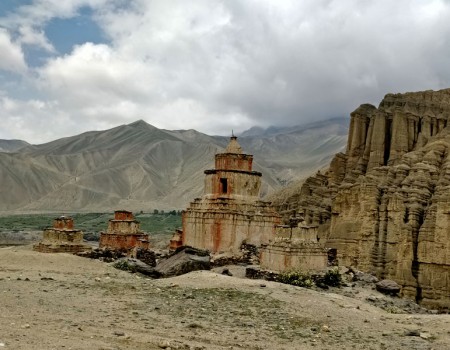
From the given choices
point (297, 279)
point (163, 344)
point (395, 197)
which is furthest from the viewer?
point (395, 197)

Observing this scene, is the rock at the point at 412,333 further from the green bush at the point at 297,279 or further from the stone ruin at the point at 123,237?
the stone ruin at the point at 123,237

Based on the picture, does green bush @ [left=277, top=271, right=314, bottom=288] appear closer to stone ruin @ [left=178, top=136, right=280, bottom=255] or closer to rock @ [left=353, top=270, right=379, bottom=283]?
rock @ [left=353, top=270, right=379, bottom=283]

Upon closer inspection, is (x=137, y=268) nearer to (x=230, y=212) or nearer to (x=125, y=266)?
(x=125, y=266)

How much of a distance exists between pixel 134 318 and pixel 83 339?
3.08 meters

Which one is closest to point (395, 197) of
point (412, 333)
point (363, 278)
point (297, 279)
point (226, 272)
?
point (363, 278)

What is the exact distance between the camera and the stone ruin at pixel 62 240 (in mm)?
31812

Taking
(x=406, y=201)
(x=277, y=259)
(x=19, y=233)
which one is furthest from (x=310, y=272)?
(x=19, y=233)

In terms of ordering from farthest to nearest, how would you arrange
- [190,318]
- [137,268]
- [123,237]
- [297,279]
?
[123,237] → [137,268] → [297,279] → [190,318]

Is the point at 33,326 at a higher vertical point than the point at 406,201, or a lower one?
lower

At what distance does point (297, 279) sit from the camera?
24234mm

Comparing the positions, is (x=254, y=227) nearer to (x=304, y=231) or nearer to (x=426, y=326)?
(x=304, y=231)

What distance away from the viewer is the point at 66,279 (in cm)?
2055

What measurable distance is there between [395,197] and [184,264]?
23.1 meters

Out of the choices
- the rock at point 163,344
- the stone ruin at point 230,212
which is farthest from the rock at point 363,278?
the rock at point 163,344
